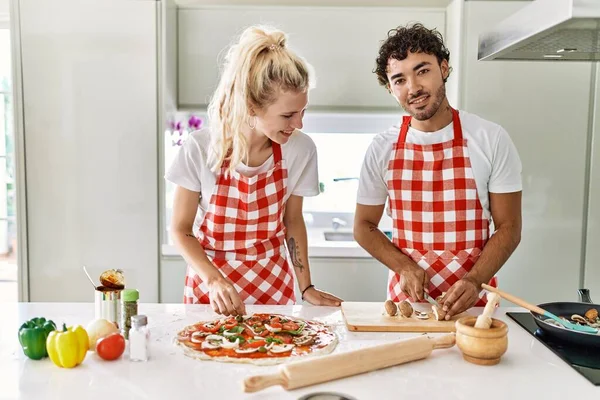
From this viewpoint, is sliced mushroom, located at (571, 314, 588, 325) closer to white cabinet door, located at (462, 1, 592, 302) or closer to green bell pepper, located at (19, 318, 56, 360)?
green bell pepper, located at (19, 318, 56, 360)

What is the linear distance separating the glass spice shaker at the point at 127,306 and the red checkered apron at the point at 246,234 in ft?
1.46

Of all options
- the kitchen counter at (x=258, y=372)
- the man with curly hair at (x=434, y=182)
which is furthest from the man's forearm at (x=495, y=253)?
the kitchen counter at (x=258, y=372)

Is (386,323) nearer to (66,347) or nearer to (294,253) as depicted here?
(294,253)

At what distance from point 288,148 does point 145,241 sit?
45.7 inches

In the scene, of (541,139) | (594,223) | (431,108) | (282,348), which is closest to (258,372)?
(282,348)

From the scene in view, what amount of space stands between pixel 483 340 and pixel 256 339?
477 millimetres

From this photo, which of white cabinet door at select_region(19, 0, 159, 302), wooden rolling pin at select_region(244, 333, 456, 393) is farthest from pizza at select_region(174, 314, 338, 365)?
white cabinet door at select_region(19, 0, 159, 302)

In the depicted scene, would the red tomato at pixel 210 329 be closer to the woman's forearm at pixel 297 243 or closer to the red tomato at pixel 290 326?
the red tomato at pixel 290 326

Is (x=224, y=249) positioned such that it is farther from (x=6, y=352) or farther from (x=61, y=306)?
(x=6, y=352)

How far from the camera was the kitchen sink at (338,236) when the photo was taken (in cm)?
306

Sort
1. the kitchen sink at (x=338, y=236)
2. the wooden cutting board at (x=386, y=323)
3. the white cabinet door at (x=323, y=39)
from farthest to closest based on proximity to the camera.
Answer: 1. the kitchen sink at (x=338, y=236)
2. the white cabinet door at (x=323, y=39)
3. the wooden cutting board at (x=386, y=323)

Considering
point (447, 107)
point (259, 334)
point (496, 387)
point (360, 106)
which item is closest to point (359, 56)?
point (360, 106)

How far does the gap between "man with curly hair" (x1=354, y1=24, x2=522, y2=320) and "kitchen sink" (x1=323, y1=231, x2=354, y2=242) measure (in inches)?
48.9

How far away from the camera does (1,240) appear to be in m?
2.98
